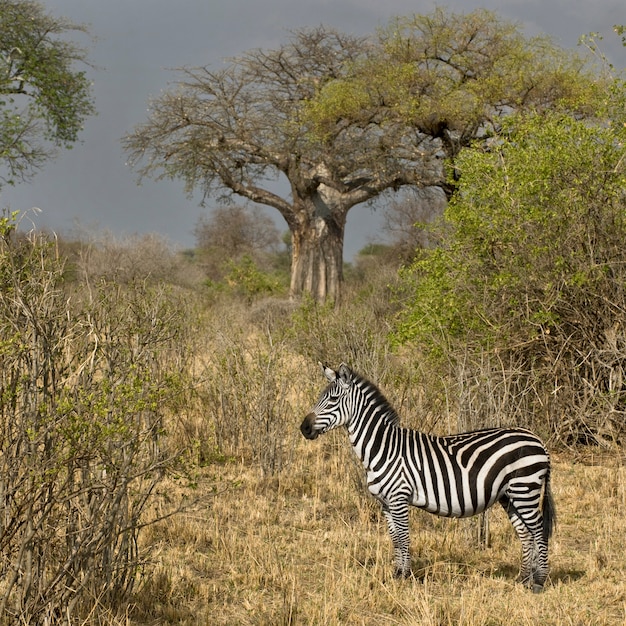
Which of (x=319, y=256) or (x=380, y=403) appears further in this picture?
(x=319, y=256)

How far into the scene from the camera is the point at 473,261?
8.69 meters

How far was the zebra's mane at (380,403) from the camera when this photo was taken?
534cm

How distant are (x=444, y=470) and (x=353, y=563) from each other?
40.9 inches

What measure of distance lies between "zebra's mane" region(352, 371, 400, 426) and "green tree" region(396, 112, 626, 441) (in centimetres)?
267

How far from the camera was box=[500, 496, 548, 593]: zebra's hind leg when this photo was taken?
196 inches

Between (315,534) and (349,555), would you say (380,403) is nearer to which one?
(349,555)

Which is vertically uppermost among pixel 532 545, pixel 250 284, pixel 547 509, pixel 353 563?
pixel 250 284

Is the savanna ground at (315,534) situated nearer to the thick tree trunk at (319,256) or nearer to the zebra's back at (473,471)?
the zebra's back at (473,471)

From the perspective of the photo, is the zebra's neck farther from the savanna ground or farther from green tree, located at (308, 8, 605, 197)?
green tree, located at (308, 8, 605, 197)

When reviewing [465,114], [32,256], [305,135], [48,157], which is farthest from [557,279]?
[48,157]

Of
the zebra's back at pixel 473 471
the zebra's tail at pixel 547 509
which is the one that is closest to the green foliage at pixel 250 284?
the zebra's back at pixel 473 471

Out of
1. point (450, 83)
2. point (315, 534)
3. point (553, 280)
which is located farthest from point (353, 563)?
point (450, 83)

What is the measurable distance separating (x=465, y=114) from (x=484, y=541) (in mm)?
16878

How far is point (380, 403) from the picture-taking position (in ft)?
17.6
